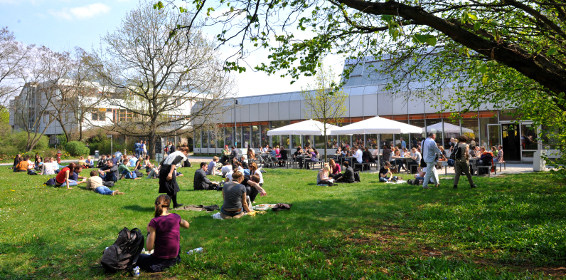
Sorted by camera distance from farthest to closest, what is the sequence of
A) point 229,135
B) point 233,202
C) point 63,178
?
point 229,135, point 63,178, point 233,202

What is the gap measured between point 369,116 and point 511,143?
9.27 metres

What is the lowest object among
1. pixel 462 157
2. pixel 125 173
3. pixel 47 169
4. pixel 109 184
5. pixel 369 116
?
pixel 109 184

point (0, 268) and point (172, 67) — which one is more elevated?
point (172, 67)

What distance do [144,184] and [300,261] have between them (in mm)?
10697

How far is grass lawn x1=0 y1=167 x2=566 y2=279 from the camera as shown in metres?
4.46

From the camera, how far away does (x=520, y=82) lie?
32.8 ft

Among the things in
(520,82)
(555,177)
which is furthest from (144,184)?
(555,177)

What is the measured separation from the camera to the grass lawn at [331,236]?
446 centimetres

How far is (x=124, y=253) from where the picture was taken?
183 inches

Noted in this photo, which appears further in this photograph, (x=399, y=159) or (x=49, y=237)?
(x=399, y=159)

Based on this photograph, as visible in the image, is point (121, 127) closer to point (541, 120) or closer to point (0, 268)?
point (0, 268)

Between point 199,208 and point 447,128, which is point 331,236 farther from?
point 447,128

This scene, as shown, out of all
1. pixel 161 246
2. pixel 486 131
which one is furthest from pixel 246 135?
pixel 161 246

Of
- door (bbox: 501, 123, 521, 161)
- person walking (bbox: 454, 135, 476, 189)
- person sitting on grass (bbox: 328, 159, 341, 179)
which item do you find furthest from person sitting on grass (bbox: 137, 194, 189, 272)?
door (bbox: 501, 123, 521, 161)
